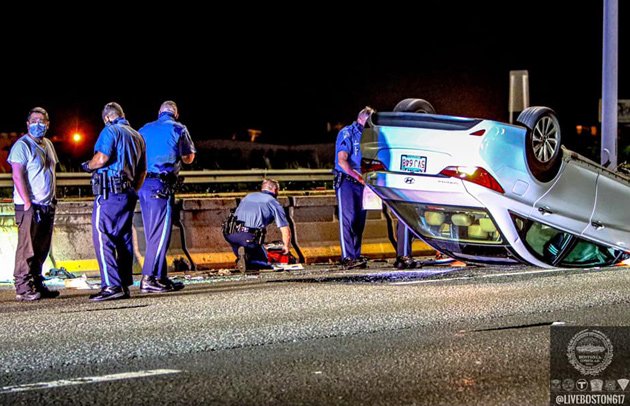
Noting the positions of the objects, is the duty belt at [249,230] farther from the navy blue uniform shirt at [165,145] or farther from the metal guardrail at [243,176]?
the metal guardrail at [243,176]

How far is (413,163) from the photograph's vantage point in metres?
10.2

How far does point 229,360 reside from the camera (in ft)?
21.8

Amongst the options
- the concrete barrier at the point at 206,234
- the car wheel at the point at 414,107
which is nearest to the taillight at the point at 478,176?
the car wheel at the point at 414,107

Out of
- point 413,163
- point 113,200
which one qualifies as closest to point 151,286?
point 113,200

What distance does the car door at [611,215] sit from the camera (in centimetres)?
1043

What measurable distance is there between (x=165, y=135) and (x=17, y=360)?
4.18 metres

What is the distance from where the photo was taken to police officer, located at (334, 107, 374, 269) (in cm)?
1266

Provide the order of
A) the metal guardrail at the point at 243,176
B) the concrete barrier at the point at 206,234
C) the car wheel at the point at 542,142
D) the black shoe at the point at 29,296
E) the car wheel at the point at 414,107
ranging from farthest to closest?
the metal guardrail at the point at 243,176 < the concrete barrier at the point at 206,234 < the car wheel at the point at 414,107 < the black shoe at the point at 29,296 < the car wheel at the point at 542,142

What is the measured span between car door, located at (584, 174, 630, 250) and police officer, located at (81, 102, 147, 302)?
171 inches

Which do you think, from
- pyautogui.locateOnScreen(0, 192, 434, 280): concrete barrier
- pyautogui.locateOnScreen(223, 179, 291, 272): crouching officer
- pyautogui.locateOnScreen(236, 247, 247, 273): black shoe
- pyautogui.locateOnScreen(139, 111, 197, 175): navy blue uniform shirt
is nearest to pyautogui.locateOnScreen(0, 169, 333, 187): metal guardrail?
pyautogui.locateOnScreen(0, 192, 434, 280): concrete barrier

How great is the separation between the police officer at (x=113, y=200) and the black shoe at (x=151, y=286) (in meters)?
0.52

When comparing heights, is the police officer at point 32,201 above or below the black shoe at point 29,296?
above

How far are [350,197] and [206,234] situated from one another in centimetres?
202

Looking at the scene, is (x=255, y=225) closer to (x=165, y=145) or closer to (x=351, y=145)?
(x=351, y=145)
